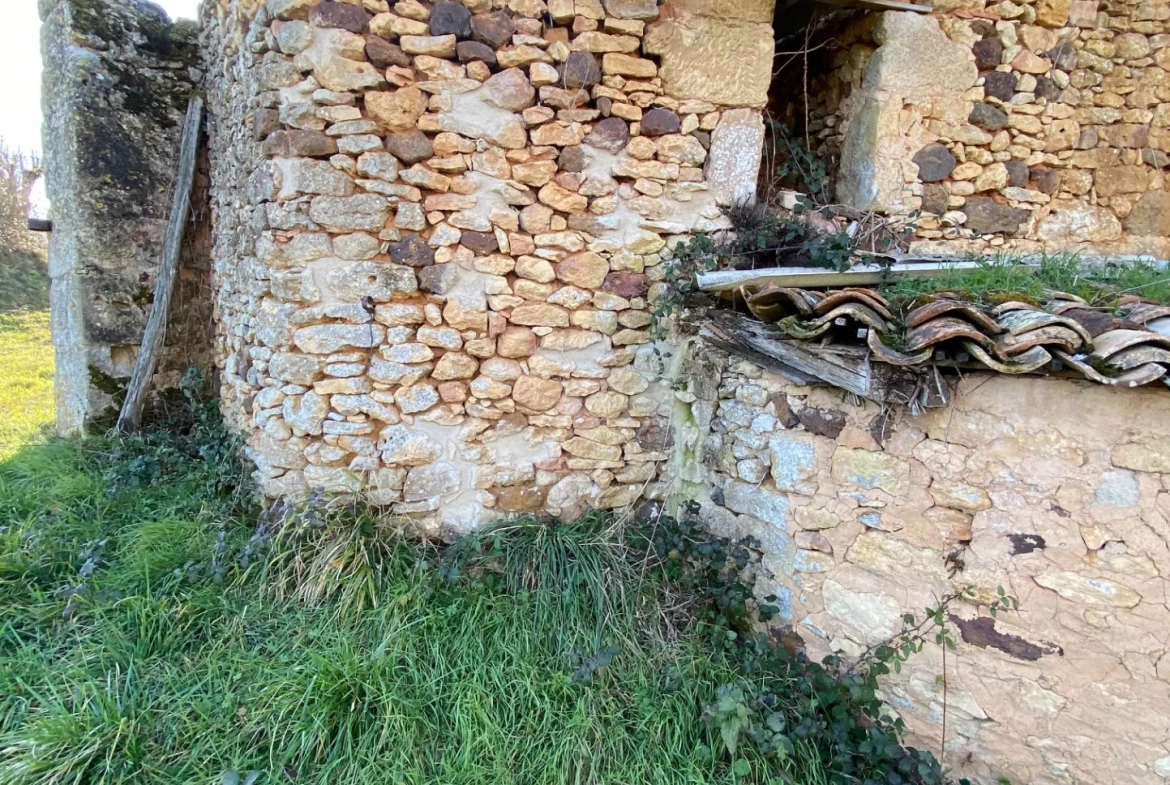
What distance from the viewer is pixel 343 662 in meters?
2.38

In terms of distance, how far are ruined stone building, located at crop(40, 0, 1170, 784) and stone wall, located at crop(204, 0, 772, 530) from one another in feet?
0.05

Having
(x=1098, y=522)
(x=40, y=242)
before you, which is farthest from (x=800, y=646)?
(x=40, y=242)

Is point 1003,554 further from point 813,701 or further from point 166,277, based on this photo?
point 166,277

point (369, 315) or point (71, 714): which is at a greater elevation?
point (369, 315)

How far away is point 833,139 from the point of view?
352 centimetres

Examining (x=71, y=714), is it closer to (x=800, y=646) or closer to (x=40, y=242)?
(x=800, y=646)

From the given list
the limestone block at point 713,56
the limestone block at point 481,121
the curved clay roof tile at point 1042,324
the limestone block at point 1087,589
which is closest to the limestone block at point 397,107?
the limestone block at point 481,121

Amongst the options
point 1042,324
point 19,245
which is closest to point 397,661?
point 1042,324

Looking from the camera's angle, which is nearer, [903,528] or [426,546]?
[903,528]

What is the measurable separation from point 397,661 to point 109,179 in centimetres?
407

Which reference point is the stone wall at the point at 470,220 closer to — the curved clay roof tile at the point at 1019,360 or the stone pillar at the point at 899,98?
the stone pillar at the point at 899,98

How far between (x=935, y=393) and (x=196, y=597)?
128 inches

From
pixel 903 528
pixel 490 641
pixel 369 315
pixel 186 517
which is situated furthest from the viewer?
pixel 186 517

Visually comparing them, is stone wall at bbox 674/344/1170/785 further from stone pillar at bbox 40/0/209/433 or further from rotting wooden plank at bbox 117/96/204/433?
stone pillar at bbox 40/0/209/433
